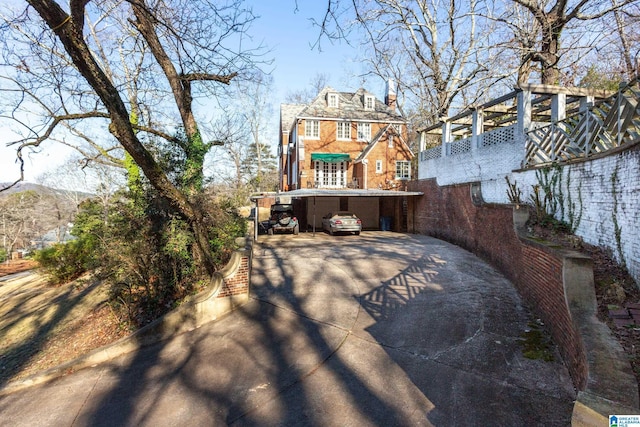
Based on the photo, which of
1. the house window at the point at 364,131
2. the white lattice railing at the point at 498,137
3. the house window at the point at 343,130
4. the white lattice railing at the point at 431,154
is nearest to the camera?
the white lattice railing at the point at 498,137

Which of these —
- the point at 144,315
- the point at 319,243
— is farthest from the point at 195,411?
the point at 319,243

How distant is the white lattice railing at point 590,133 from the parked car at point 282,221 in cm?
1185

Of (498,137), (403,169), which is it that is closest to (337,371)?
(498,137)

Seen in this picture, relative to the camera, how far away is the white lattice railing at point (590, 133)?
232 inches

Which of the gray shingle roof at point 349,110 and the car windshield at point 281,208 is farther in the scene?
the gray shingle roof at point 349,110

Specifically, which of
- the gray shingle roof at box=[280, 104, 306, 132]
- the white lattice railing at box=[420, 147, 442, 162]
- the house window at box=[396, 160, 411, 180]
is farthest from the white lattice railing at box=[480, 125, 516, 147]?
the gray shingle roof at box=[280, 104, 306, 132]

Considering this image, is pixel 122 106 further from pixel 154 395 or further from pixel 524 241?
pixel 524 241

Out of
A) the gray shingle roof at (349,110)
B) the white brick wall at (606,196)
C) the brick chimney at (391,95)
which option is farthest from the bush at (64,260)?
the brick chimney at (391,95)

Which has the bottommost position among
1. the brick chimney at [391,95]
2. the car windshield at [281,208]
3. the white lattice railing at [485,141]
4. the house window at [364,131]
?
the car windshield at [281,208]

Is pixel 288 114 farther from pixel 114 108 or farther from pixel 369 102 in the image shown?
pixel 114 108

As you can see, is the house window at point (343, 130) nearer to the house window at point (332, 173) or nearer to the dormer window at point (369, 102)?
the house window at point (332, 173)

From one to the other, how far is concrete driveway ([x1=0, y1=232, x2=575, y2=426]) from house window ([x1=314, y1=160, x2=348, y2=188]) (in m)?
19.2

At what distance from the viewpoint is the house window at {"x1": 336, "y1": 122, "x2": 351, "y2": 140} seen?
89.0 ft

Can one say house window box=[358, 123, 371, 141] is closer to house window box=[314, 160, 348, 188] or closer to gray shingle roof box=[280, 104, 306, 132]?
house window box=[314, 160, 348, 188]
